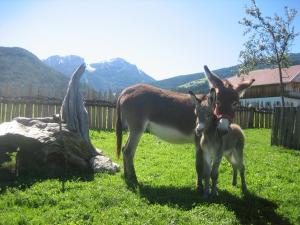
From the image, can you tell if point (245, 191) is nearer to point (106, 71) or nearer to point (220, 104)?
point (220, 104)

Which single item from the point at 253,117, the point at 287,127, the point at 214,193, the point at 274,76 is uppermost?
the point at 274,76

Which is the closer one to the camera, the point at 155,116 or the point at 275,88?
the point at 155,116

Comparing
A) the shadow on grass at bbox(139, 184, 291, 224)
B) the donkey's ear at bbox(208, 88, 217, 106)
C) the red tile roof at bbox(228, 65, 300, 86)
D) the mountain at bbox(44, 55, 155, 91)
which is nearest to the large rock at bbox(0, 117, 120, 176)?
the shadow on grass at bbox(139, 184, 291, 224)

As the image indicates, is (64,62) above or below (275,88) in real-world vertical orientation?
above

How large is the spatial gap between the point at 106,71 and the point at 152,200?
522 ft

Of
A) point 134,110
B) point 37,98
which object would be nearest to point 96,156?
point 134,110

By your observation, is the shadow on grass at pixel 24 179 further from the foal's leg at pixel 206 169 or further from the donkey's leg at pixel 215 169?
the donkey's leg at pixel 215 169

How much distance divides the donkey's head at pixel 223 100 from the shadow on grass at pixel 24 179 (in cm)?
322

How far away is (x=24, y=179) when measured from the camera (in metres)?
7.59

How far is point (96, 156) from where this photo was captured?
357 inches

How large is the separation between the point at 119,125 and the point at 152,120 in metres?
1.07

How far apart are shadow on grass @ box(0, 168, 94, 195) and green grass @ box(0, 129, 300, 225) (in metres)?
0.02

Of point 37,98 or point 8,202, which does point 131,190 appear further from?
point 37,98

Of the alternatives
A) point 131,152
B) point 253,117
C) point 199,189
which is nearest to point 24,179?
point 131,152
